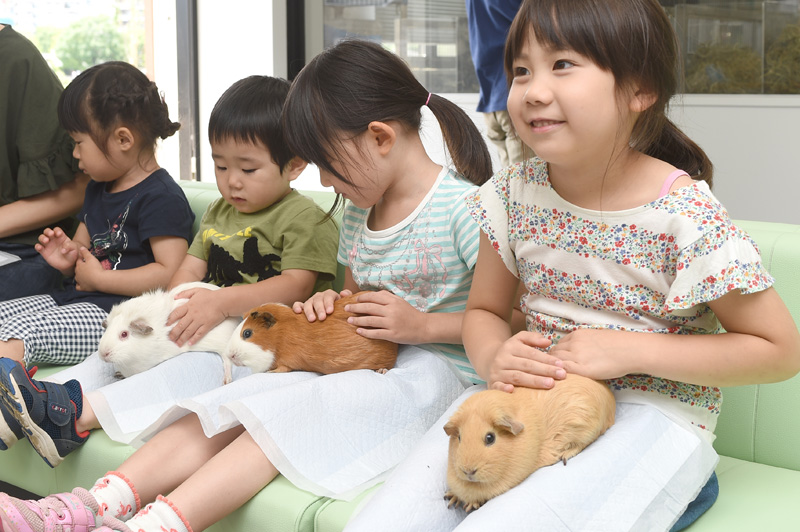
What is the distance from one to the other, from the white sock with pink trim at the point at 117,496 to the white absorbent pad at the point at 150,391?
0.15 m

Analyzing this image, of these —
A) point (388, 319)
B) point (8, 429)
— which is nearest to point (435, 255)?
point (388, 319)

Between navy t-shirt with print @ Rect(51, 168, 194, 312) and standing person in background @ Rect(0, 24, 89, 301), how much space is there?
17cm

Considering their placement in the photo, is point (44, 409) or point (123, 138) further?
point (123, 138)

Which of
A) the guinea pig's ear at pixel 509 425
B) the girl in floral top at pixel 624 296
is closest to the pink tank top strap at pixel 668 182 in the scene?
the girl in floral top at pixel 624 296

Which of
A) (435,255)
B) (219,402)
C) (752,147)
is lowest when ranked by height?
(219,402)

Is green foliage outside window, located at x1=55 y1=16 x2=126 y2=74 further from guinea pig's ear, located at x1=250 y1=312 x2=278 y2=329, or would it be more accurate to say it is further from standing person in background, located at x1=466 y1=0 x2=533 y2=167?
guinea pig's ear, located at x1=250 y1=312 x2=278 y2=329

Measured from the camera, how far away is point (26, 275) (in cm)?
214

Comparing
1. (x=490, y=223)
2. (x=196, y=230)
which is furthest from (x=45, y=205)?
(x=490, y=223)

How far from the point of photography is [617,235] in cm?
114

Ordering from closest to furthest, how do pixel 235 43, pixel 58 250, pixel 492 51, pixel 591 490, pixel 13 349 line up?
pixel 591 490
pixel 13 349
pixel 58 250
pixel 492 51
pixel 235 43

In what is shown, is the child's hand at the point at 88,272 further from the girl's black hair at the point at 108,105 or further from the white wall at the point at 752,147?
the white wall at the point at 752,147

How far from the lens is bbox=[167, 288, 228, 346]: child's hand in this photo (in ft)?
5.48

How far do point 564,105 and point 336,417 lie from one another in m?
0.60

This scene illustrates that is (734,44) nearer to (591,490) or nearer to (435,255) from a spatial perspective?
(435,255)
